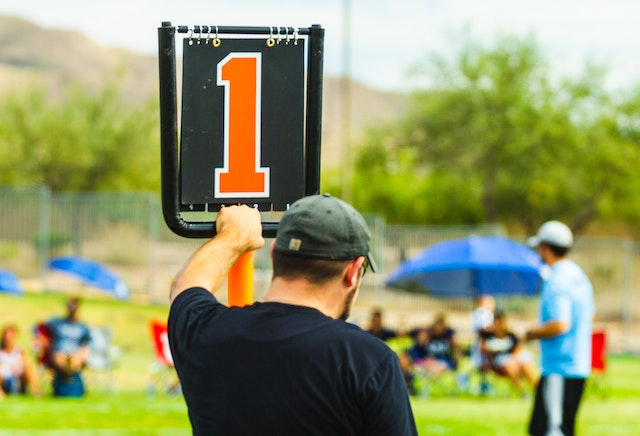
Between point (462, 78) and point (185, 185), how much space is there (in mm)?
43278

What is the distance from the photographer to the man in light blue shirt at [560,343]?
695 centimetres

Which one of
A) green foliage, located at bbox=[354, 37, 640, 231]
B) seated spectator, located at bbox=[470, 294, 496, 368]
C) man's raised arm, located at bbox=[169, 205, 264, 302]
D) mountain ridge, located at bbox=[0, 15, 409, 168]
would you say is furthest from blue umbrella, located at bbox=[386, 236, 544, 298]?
mountain ridge, located at bbox=[0, 15, 409, 168]

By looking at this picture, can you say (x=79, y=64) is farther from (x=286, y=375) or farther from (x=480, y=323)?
(x=286, y=375)

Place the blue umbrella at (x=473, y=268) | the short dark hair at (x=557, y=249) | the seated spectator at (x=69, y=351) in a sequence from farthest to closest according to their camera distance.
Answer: the blue umbrella at (x=473, y=268)
the seated spectator at (x=69, y=351)
the short dark hair at (x=557, y=249)

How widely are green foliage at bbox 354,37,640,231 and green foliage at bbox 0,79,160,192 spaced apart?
11.3 metres

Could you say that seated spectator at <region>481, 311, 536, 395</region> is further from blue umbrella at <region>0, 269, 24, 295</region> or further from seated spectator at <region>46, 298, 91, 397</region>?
blue umbrella at <region>0, 269, 24, 295</region>

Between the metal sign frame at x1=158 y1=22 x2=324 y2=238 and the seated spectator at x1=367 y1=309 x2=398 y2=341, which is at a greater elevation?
the metal sign frame at x1=158 y1=22 x2=324 y2=238

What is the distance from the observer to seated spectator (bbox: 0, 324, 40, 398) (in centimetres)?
1559

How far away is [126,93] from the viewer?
493 ft

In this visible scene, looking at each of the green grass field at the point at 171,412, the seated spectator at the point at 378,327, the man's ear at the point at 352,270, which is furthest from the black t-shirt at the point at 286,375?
the seated spectator at the point at 378,327

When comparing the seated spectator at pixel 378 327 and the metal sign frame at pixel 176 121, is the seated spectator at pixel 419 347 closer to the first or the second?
the seated spectator at pixel 378 327

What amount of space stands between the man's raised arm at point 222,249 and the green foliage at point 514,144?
42130mm

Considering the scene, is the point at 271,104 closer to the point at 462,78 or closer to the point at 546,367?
the point at 546,367

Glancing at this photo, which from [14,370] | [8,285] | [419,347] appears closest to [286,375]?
[14,370]
